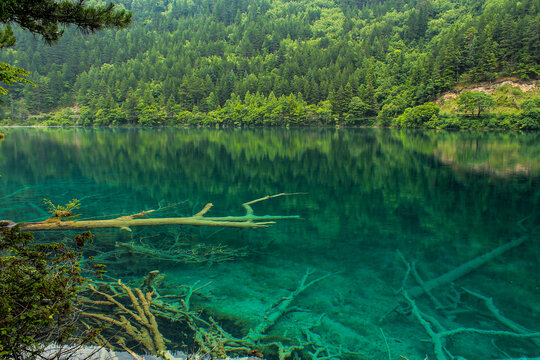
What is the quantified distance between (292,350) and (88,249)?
770cm

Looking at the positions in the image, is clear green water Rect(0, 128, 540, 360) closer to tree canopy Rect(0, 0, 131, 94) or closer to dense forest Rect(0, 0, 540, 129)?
tree canopy Rect(0, 0, 131, 94)

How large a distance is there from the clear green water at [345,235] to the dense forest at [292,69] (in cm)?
5494

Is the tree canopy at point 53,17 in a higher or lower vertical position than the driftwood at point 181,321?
higher

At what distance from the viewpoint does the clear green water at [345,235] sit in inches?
280

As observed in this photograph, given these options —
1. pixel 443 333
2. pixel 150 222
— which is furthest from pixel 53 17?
pixel 443 333

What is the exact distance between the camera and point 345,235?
1234 cm

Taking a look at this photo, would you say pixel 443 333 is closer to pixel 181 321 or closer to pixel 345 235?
pixel 181 321

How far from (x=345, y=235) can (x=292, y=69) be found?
12599 cm

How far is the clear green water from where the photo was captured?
710 cm

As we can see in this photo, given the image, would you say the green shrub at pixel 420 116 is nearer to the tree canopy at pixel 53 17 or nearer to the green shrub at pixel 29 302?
the tree canopy at pixel 53 17

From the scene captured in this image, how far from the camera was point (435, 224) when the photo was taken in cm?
1355

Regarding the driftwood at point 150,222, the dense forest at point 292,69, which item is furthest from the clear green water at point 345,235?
the dense forest at point 292,69

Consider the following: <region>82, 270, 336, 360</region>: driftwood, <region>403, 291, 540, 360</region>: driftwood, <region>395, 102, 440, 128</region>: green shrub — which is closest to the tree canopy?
<region>82, 270, 336, 360</region>: driftwood

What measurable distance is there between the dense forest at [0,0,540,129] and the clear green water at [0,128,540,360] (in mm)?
54944
